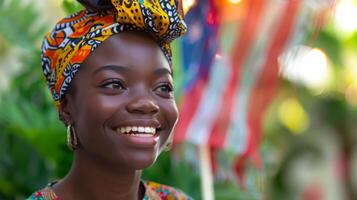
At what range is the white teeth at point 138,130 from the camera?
97.0 inches

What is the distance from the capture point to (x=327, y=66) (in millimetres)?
8109

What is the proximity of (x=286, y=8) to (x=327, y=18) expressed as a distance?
0.69 metres

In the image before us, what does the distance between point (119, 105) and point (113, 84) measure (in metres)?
0.06

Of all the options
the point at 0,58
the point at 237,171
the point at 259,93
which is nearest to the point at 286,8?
the point at 259,93

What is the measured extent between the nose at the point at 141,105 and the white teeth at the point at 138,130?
5cm

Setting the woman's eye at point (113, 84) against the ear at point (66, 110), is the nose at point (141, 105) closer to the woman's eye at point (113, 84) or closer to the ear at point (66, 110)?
the woman's eye at point (113, 84)

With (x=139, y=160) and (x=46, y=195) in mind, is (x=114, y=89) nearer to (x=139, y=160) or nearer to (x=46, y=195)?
(x=139, y=160)

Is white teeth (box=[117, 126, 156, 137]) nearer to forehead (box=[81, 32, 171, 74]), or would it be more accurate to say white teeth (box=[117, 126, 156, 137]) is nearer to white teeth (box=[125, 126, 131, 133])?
white teeth (box=[125, 126, 131, 133])

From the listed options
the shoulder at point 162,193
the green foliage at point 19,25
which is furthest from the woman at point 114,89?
the green foliage at point 19,25

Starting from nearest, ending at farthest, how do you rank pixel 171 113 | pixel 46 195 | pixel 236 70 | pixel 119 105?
pixel 119 105 → pixel 171 113 → pixel 46 195 → pixel 236 70

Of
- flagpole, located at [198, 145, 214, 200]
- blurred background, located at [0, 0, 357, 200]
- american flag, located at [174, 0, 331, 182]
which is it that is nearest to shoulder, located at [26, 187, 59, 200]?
blurred background, located at [0, 0, 357, 200]

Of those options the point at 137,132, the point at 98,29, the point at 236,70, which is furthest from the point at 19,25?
the point at 137,132

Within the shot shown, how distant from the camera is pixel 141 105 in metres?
2.45

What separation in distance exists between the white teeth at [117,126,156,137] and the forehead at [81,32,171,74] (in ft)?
0.54
